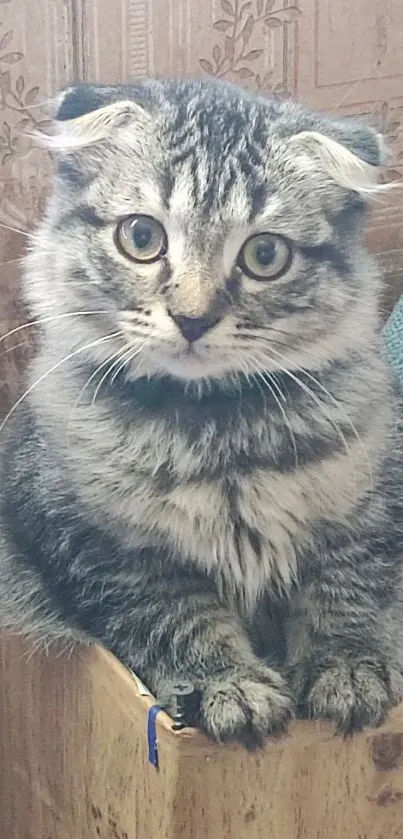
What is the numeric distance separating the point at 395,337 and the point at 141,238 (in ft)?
1.86

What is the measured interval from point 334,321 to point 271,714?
0.31m

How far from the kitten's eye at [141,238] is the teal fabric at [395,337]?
498mm

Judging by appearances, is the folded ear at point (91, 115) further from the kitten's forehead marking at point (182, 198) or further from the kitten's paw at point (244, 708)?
the kitten's paw at point (244, 708)

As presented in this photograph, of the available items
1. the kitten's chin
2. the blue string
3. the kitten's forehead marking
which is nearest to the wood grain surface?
the blue string

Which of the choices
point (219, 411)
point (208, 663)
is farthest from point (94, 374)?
point (208, 663)

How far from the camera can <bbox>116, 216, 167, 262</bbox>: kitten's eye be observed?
855 millimetres

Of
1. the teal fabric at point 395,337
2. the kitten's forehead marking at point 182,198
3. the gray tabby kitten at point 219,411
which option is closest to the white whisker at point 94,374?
the gray tabby kitten at point 219,411

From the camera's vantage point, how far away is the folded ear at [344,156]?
0.88 metres

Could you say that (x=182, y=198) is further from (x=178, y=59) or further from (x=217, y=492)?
(x=178, y=59)

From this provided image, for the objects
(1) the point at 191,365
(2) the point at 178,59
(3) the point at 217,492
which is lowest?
(3) the point at 217,492

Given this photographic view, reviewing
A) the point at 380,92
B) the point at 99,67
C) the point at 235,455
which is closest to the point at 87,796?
the point at 235,455

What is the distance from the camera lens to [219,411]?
92cm

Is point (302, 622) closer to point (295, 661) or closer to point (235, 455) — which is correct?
point (295, 661)

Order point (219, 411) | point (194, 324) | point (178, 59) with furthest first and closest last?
point (178, 59) < point (219, 411) < point (194, 324)
